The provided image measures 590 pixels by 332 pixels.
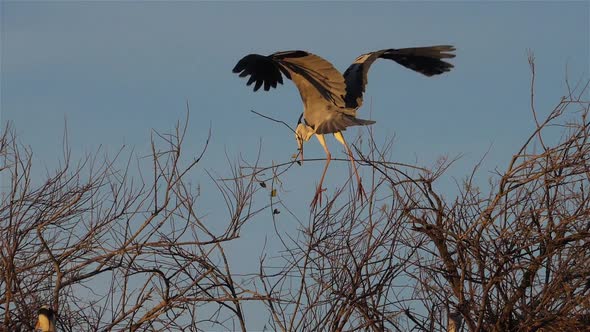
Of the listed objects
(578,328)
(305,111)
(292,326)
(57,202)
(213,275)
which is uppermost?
(305,111)

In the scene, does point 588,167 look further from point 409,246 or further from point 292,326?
point 292,326

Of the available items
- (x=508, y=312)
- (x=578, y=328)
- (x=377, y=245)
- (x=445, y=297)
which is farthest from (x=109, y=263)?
(x=578, y=328)

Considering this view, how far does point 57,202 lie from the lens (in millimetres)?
9070

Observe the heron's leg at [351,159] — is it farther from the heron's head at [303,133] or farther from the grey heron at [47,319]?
the grey heron at [47,319]

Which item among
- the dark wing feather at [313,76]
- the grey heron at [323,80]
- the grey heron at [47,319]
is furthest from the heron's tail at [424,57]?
the grey heron at [47,319]

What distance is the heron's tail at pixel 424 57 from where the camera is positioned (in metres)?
10.3

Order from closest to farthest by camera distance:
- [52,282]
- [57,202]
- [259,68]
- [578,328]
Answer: [578,328] < [52,282] < [57,202] < [259,68]

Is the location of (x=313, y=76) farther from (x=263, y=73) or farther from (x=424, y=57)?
(x=424, y=57)

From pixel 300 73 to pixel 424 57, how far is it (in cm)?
152

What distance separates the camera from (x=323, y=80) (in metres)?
9.61

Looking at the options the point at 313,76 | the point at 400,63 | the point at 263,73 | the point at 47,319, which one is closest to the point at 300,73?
the point at 313,76

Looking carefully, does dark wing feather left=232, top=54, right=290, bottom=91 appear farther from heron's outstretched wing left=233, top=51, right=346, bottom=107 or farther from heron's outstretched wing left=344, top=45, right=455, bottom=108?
heron's outstretched wing left=344, top=45, right=455, bottom=108

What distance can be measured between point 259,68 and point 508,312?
3.82 meters

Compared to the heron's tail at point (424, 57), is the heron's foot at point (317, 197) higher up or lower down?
lower down
